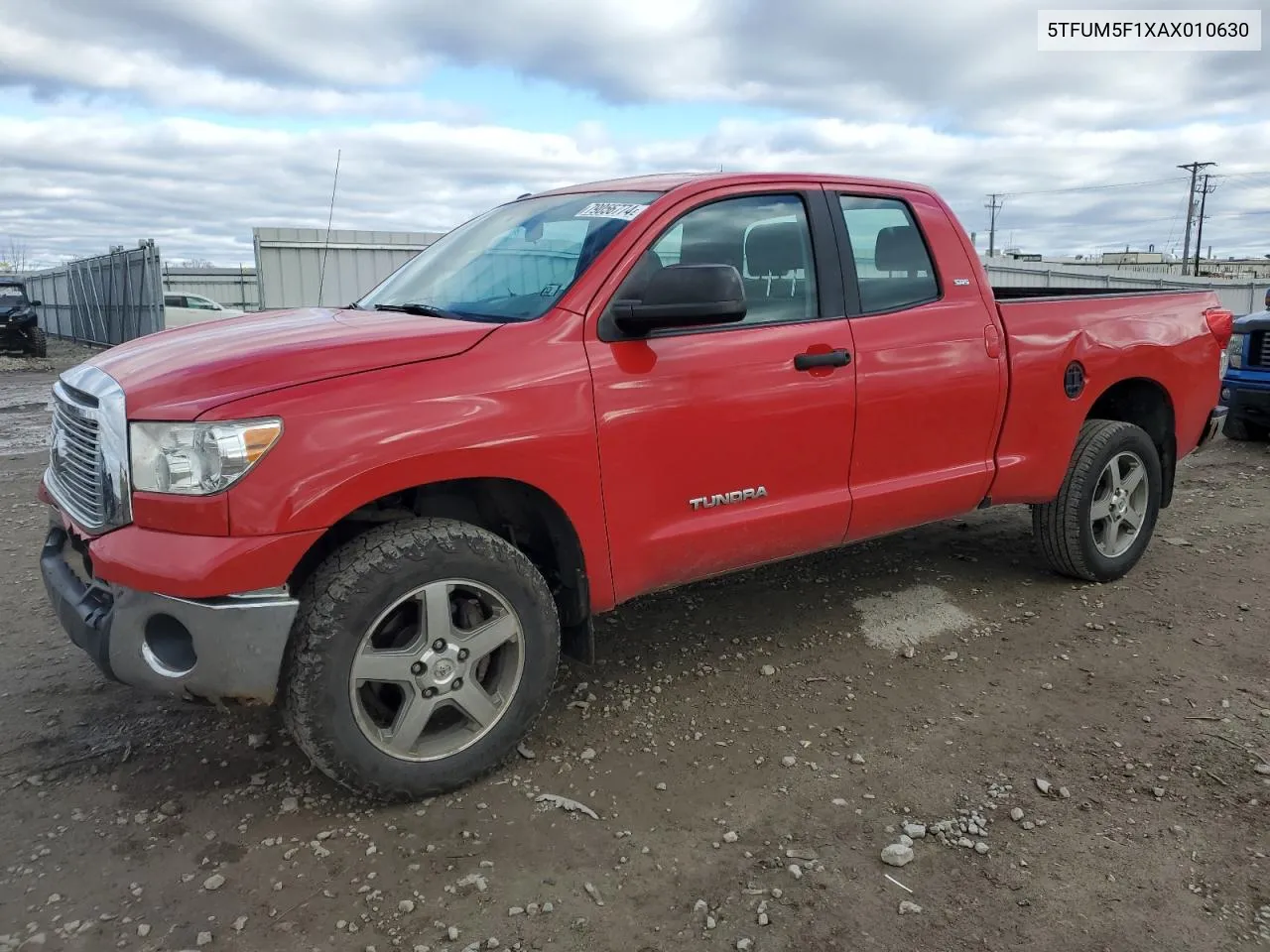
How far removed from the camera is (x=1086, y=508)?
4496 millimetres

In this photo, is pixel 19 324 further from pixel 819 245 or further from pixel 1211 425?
pixel 1211 425

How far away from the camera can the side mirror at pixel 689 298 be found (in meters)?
2.90

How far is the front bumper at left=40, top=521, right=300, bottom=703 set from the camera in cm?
251

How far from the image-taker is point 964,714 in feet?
11.2

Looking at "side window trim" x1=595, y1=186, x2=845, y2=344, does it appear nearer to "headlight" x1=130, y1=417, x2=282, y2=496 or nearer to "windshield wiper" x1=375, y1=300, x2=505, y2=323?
"windshield wiper" x1=375, y1=300, x2=505, y2=323

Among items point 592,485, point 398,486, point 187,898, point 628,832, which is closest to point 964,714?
point 628,832

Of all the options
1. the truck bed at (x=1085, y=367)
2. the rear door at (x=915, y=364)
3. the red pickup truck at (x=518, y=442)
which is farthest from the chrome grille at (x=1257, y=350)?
the rear door at (x=915, y=364)

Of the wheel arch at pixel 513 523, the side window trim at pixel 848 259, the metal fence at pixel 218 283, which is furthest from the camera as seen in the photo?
the metal fence at pixel 218 283

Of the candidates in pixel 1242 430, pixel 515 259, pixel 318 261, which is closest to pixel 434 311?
pixel 515 259

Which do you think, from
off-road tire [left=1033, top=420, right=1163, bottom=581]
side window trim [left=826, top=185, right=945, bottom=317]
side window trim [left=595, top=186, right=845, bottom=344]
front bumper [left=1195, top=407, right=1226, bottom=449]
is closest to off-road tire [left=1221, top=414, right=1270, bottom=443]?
front bumper [left=1195, top=407, right=1226, bottom=449]

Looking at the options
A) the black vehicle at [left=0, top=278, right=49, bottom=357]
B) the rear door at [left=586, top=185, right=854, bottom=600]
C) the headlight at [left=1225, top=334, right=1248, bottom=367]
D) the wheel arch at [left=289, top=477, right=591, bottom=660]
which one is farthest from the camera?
the black vehicle at [left=0, top=278, right=49, bottom=357]

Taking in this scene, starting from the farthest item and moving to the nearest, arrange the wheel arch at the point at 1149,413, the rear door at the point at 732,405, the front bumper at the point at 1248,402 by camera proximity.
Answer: the front bumper at the point at 1248,402
the wheel arch at the point at 1149,413
the rear door at the point at 732,405

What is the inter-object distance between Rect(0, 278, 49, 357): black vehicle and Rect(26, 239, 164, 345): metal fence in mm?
1725

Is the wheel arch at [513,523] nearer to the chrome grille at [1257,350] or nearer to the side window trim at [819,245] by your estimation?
the side window trim at [819,245]
